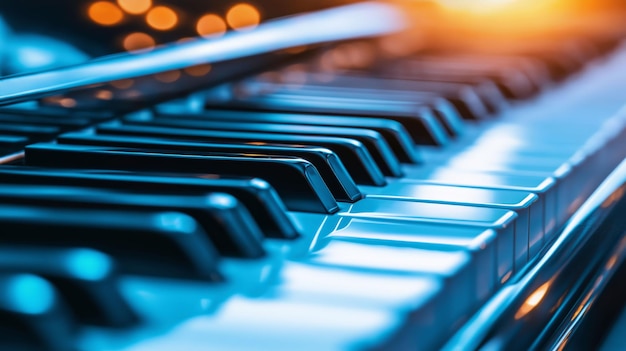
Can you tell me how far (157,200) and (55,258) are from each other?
12 cm

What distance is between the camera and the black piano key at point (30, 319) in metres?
0.39

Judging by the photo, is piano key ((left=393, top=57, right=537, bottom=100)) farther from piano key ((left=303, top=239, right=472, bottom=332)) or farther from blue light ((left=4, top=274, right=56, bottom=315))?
blue light ((left=4, top=274, right=56, bottom=315))

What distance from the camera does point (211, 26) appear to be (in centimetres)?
107

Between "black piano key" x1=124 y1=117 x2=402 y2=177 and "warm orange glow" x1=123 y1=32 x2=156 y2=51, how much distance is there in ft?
0.25

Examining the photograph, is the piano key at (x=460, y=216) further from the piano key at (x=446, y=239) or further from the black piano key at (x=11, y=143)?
the black piano key at (x=11, y=143)

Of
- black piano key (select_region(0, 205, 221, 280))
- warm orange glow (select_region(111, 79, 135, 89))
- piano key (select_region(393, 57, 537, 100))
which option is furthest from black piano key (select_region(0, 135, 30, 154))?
piano key (select_region(393, 57, 537, 100))

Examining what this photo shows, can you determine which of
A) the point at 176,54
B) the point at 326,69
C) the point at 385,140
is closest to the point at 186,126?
the point at 176,54

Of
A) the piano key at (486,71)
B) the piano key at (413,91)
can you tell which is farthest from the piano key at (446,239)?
the piano key at (486,71)

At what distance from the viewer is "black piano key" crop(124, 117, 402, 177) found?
833 mm

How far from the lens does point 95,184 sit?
0.61 metres

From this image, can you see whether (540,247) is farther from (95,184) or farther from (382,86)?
(382,86)

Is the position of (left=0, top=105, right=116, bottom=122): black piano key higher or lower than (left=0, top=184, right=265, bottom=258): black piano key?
higher

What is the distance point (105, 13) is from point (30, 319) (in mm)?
569

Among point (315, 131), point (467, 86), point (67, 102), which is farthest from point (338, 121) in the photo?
point (467, 86)
